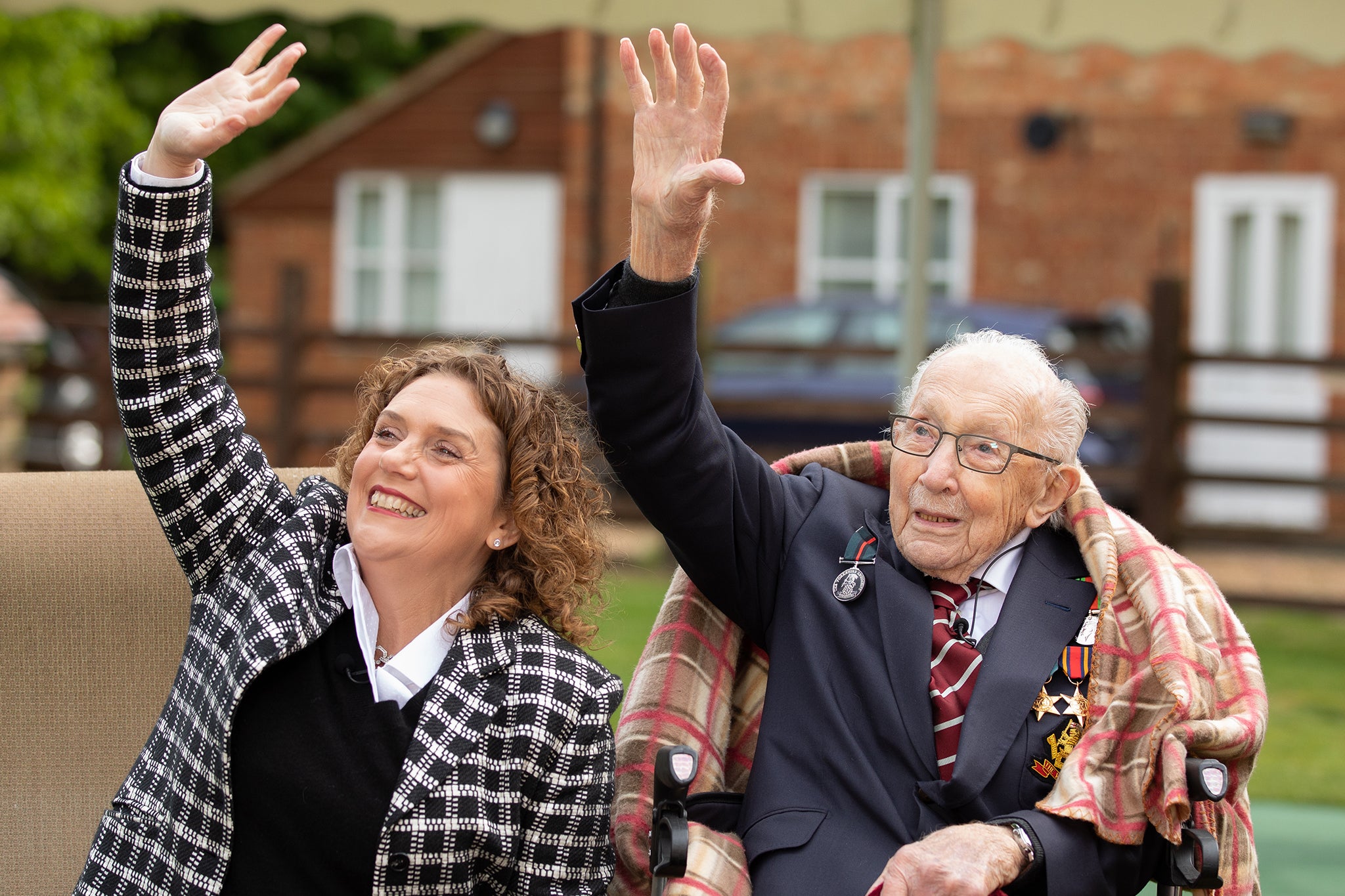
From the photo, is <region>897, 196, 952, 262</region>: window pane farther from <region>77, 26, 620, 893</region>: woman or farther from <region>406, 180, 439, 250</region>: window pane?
<region>77, 26, 620, 893</region>: woman

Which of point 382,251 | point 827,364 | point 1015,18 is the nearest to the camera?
point 1015,18

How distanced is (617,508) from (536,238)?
550 cm

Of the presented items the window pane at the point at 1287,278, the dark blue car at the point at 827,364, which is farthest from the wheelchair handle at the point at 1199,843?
the window pane at the point at 1287,278

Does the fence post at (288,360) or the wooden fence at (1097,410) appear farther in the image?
the fence post at (288,360)

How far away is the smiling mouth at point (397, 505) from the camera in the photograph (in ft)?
7.77

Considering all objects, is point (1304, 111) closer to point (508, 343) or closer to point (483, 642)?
point (508, 343)

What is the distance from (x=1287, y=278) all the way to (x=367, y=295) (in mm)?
8899

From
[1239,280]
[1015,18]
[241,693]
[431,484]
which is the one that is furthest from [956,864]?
[1239,280]

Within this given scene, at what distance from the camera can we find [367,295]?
15555 mm

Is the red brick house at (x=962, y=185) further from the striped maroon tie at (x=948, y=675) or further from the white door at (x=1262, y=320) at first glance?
the striped maroon tie at (x=948, y=675)

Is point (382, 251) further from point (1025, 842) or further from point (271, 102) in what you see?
point (1025, 842)

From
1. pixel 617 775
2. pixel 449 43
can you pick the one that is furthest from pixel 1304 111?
pixel 449 43

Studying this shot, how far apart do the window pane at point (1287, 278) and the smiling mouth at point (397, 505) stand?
11.9 metres

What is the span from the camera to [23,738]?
256 centimetres
